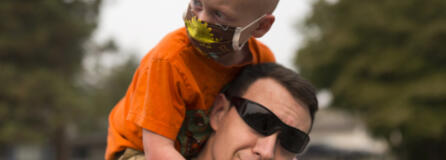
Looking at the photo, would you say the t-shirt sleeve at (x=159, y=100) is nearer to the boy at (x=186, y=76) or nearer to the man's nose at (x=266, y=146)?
the boy at (x=186, y=76)

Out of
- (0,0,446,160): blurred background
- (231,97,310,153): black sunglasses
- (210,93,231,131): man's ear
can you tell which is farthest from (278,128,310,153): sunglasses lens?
(0,0,446,160): blurred background

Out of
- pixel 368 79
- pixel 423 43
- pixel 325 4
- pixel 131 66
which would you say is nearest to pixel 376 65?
pixel 368 79

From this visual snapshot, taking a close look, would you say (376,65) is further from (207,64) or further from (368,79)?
(207,64)

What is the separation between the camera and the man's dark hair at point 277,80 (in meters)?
2.19

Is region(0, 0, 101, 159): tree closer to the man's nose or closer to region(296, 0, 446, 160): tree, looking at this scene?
region(296, 0, 446, 160): tree

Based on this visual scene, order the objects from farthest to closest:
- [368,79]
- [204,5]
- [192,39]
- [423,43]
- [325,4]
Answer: [325,4], [368,79], [423,43], [192,39], [204,5]

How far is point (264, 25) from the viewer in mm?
1896

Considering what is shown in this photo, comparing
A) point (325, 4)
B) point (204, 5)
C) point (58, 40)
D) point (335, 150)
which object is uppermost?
point (325, 4)

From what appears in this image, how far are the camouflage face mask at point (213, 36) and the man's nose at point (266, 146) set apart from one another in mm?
431

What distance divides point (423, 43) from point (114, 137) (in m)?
17.0

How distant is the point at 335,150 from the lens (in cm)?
3984

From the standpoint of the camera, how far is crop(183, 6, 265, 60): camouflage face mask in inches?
70.5

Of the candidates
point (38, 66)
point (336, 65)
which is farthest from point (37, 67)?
point (336, 65)

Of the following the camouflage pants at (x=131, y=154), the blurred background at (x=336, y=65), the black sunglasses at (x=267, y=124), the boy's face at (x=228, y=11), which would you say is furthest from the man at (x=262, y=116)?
the blurred background at (x=336, y=65)
